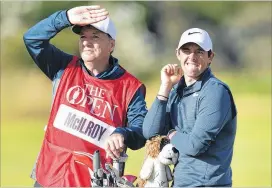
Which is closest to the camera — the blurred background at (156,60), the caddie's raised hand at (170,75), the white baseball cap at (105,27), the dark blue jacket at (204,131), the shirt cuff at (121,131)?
the dark blue jacket at (204,131)

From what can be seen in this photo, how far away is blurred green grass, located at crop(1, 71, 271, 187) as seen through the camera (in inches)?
394

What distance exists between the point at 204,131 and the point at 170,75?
32 cm

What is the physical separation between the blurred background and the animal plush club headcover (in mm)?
5107

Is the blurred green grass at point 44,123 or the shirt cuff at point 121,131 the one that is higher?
the blurred green grass at point 44,123

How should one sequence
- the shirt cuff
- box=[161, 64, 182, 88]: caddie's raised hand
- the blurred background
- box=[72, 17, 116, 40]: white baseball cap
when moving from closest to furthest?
box=[161, 64, 182, 88]: caddie's raised hand → the shirt cuff → box=[72, 17, 116, 40]: white baseball cap → the blurred background

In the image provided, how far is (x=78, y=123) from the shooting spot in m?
3.80

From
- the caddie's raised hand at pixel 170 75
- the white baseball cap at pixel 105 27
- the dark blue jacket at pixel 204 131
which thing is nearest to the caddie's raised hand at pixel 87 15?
the white baseball cap at pixel 105 27

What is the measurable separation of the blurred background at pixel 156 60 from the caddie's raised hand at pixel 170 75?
16.9ft

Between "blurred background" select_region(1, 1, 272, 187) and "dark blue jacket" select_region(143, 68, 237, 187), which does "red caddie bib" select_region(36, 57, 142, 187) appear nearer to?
"dark blue jacket" select_region(143, 68, 237, 187)

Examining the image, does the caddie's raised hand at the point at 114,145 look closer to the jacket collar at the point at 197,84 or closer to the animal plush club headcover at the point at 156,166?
the animal plush club headcover at the point at 156,166

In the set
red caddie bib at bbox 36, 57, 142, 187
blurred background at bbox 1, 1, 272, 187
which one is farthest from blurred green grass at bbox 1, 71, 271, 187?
red caddie bib at bbox 36, 57, 142, 187

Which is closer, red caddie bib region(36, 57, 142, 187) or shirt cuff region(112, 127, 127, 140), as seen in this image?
shirt cuff region(112, 127, 127, 140)

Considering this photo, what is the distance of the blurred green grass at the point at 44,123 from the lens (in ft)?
32.8

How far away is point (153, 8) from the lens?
11086mm
